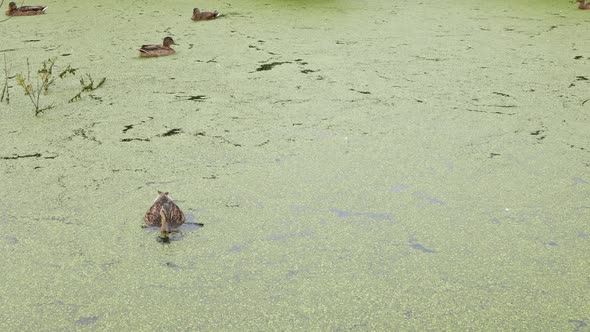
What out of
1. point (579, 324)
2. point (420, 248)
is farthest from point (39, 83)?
point (579, 324)

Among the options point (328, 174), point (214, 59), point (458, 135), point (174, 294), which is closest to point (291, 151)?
point (328, 174)

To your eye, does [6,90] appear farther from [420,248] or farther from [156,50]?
[420,248]

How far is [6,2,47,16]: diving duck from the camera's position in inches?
142

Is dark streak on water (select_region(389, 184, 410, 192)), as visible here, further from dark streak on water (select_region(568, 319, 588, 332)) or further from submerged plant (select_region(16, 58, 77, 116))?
submerged plant (select_region(16, 58, 77, 116))

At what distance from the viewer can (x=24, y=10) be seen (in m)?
3.68

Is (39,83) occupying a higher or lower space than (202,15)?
lower

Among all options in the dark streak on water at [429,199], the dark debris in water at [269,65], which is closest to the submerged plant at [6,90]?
the dark debris in water at [269,65]

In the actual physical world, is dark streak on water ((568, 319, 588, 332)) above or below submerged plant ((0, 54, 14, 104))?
below

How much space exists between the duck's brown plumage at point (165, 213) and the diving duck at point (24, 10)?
2739 mm

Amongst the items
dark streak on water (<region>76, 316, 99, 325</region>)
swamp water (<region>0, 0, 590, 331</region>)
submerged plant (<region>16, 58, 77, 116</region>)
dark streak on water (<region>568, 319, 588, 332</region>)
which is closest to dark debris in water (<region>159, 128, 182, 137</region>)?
swamp water (<region>0, 0, 590, 331</region>)

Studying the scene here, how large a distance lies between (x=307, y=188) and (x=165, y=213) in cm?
38

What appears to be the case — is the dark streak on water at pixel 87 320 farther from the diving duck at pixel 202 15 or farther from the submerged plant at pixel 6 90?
the diving duck at pixel 202 15

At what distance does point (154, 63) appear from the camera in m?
2.71

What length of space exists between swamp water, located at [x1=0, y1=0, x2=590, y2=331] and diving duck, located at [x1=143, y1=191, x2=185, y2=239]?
0.04 metres
